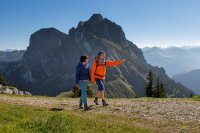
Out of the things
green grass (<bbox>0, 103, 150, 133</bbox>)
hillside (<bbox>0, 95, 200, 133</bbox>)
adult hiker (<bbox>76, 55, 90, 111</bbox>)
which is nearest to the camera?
green grass (<bbox>0, 103, 150, 133</bbox>)

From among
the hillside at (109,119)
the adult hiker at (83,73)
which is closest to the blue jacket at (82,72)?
the adult hiker at (83,73)

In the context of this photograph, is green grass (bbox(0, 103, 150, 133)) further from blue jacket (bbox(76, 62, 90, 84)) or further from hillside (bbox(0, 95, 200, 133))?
blue jacket (bbox(76, 62, 90, 84))

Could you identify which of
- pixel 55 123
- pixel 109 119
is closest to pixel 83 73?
pixel 109 119

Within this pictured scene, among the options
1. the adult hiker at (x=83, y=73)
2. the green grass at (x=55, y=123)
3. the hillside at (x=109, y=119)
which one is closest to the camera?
the green grass at (x=55, y=123)

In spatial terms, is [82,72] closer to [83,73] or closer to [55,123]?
[83,73]

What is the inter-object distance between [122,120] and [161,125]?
2116 mm

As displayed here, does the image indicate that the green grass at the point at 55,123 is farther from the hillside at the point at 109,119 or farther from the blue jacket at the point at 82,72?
the blue jacket at the point at 82,72

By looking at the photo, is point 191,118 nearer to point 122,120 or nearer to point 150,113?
point 150,113

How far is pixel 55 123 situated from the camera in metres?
11.8

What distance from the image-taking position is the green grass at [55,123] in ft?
37.8

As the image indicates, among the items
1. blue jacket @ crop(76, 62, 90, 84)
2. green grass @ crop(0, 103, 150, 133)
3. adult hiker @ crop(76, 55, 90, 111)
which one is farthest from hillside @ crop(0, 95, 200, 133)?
blue jacket @ crop(76, 62, 90, 84)

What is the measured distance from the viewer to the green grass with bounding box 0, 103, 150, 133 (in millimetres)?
11516

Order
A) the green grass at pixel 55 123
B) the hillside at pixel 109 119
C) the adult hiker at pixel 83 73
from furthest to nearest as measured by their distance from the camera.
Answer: the adult hiker at pixel 83 73 < the hillside at pixel 109 119 < the green grass at pixel 55 123

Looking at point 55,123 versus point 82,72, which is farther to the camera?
point 82,72
